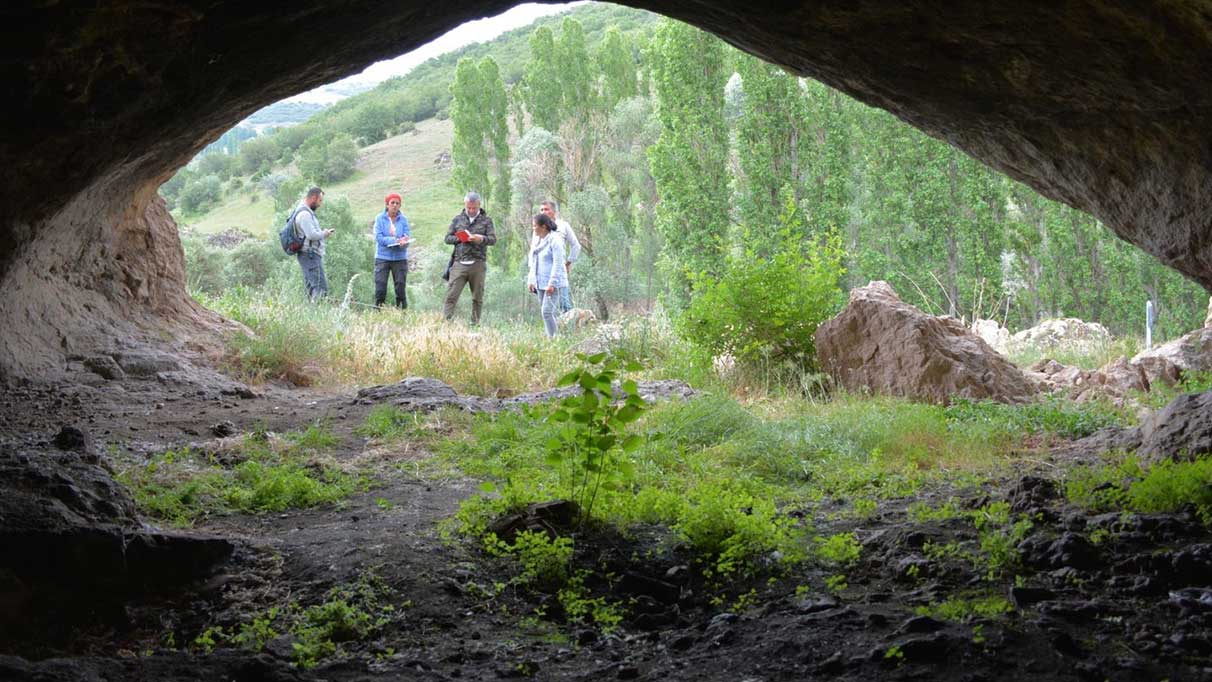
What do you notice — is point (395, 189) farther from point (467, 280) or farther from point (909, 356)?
point (909, 356)

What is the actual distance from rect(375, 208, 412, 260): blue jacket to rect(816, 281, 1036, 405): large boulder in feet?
23.2

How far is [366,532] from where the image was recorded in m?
5.02

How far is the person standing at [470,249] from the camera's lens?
14.6 metres

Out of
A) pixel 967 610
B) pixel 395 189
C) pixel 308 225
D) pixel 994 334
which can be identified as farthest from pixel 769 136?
pixel 395 189

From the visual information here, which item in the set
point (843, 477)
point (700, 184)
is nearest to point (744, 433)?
point (843, 477)

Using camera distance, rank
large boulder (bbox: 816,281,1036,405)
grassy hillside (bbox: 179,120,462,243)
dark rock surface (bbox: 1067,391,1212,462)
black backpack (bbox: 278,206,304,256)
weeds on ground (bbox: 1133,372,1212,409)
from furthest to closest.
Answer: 1. grassy hillside (bbox: 179,120,462,243)
2. black backpack (bbox: 278,206,304,256)
3. large boulder (bbox: 816,281,1036,405)
4. weeds on ground (bbox: 1133,372,1212,409)
5. dark rock surface (bbox: 1067,391,1212,462)

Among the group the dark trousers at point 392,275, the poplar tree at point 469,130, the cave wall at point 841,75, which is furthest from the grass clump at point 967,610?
the poplar tree at point 469,130

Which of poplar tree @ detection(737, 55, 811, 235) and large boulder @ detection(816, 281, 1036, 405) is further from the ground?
poplar tree @ detection(737, 55, 811, 235)

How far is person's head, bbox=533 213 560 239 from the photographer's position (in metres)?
14.4

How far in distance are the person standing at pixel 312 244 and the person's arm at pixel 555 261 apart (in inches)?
121

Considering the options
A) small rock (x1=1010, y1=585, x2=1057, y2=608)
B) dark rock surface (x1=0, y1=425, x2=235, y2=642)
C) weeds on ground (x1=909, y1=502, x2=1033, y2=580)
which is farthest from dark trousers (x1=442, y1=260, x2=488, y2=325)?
small rock (x1=1010, y1=585, x2=1057, y2=608)

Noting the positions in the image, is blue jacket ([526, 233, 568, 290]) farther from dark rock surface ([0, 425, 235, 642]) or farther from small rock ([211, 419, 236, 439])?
dark rock surface ([0, 425, 235, 642])

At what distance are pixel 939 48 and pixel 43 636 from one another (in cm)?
442

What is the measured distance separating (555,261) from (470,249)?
127cm
